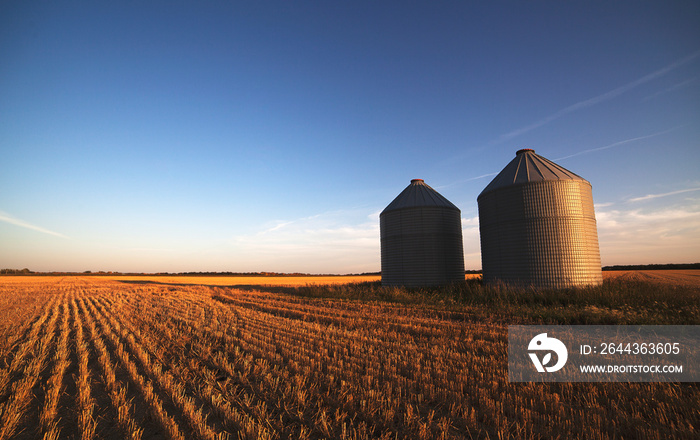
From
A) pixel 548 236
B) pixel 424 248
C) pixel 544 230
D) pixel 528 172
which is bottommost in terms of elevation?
pixel 424 248

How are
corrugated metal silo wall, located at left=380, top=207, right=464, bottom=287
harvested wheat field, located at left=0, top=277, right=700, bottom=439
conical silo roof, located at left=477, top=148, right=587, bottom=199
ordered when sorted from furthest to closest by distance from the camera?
corrugated metal silo wall, located at left=380, top=207, right=464, bottom=287 → conical silo roof, located at left=477, top=148, right=587, bottom=199 → harvested wheat field, located at left=0, top=277, right=700, bottom=439

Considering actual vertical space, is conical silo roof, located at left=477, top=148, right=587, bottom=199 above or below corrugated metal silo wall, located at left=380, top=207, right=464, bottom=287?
above

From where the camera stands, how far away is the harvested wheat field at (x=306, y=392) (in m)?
4.32

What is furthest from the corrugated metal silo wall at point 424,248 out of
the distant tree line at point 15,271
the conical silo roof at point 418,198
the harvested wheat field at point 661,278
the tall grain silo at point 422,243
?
the distant tree line at point 15,271

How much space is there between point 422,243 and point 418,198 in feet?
11.5

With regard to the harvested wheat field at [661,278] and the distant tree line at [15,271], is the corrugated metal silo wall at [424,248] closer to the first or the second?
the harvested wheat field at [661,278]

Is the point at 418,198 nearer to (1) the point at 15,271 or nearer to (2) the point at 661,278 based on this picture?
(2) the point at 661,278

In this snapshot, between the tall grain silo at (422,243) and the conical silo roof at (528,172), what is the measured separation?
4.05 metres

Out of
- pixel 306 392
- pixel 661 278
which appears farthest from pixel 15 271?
pixel 661 278

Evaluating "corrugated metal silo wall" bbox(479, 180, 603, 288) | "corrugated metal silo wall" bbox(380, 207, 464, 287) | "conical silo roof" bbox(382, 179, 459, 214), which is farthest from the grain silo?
"conical silo roof" bbox(382, 179, 459, 214)

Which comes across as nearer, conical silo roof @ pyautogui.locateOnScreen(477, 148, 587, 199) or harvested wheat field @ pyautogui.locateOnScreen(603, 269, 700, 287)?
conical silo roof @ pyautogui.locateOnScreen(477, 148, 587, 199)

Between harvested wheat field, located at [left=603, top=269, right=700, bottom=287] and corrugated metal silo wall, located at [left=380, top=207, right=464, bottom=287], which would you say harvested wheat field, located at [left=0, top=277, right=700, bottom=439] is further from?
harvested wheat field, located at [left=603, top=269, right=700, bottom=287]

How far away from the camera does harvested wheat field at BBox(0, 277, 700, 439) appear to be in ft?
14.2

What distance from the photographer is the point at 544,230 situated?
1680 cm
